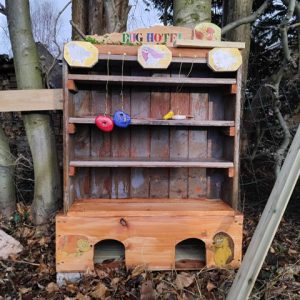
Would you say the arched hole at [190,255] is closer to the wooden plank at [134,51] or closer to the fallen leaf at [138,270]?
the fallen leaf at [138,270]

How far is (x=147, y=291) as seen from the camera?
227 centimetres

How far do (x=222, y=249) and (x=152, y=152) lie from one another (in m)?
0.92

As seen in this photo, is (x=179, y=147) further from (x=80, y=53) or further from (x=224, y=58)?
(x=80, y=53)

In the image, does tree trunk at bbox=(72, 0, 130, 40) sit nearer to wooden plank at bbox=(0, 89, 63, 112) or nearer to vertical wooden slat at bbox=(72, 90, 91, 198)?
vertical wooden slat at bbox=(72, 90, 91, 198)

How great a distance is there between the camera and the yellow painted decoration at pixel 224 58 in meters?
2.37

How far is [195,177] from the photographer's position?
294 cm

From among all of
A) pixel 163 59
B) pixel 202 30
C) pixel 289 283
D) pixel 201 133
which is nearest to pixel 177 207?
pixel 201 133

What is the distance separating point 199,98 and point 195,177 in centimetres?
65

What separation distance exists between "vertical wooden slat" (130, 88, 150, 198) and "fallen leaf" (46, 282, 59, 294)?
90 centimetres

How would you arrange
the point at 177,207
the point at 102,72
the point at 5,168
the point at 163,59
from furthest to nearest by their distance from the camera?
the point at 5,168, the point at 102,72, the point at 177,207, the point at 163,59

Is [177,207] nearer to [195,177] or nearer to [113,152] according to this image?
[195,177]

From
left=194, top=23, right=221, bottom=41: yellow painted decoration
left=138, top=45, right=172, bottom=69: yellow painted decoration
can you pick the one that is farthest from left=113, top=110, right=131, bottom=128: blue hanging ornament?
left=194, top=23, right=221, bottom=41: yellow painted decoration

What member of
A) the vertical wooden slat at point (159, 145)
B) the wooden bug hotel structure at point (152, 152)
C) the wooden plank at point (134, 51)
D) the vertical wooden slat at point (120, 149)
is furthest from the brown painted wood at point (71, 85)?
the vertical wooden slat at point (159, 145)

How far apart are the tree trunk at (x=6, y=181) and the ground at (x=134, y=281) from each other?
484mm
